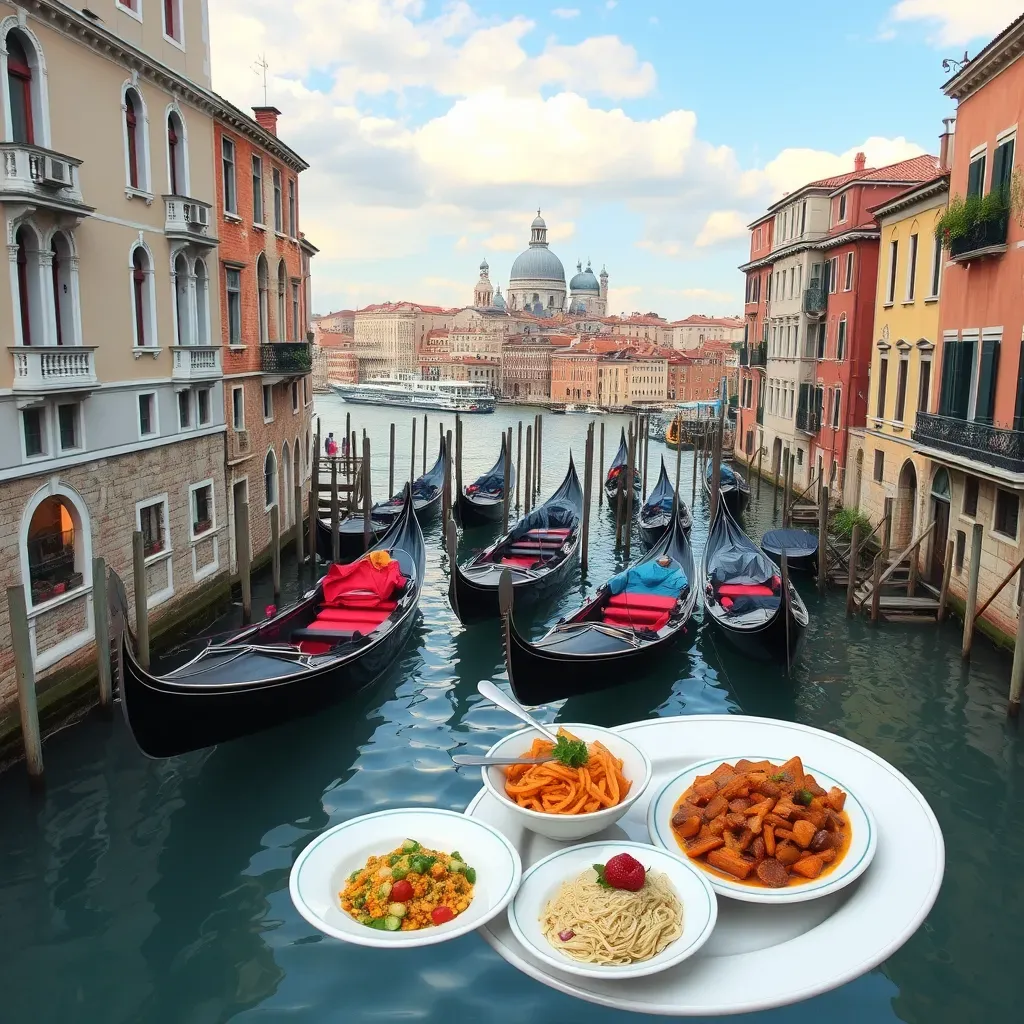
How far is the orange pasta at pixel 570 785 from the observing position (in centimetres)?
326

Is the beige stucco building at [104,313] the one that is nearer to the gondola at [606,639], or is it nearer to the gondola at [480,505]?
the gondola at [606,639]

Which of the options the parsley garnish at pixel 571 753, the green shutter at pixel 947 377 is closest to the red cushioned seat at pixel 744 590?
the green shutter at pixel 947 377

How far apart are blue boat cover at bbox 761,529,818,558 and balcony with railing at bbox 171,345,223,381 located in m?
7.79

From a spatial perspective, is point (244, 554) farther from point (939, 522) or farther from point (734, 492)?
point (734, 492)

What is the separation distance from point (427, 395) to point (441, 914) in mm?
66249

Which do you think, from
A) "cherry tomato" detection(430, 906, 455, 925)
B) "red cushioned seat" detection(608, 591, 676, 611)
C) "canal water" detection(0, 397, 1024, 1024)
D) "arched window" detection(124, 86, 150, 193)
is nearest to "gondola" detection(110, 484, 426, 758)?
"canal water" detection(0, 397, 1024, 1024)

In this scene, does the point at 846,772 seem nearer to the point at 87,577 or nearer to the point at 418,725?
the point at 418,725

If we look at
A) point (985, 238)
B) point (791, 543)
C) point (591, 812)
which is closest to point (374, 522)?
point (791, 543)

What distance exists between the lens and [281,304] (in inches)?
551

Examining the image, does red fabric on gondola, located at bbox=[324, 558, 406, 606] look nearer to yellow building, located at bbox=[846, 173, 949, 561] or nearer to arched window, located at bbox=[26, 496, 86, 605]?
arched window, located at bbox=[26, 496, 86, 605]

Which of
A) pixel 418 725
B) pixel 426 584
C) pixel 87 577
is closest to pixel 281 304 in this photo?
pixel 426 584

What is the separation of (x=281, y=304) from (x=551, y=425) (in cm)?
4283

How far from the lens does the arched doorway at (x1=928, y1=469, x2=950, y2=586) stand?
11.3m

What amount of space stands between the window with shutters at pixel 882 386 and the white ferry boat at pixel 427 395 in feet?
164
